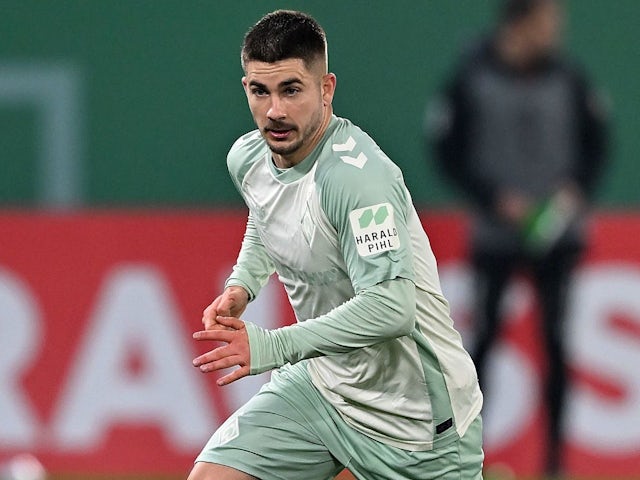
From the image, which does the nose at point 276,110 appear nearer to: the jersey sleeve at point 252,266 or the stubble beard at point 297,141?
the stubble beard at point 297,141

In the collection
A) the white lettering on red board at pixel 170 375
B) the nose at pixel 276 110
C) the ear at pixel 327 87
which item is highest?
the ear at pixel 327 87

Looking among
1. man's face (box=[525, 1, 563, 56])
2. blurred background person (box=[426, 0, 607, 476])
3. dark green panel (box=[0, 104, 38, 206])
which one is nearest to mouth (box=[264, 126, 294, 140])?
blurred background person (box=[426, 0, 607, 476])

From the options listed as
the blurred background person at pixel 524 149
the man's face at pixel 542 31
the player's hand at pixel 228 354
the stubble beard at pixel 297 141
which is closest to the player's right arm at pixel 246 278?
the player's hand at pixel 228 354

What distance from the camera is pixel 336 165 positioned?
4.12m

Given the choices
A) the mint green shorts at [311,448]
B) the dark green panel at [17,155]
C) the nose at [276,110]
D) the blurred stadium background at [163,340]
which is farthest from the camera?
the dark green panel at [17,155]

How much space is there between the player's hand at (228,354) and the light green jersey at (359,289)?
33 millimetres

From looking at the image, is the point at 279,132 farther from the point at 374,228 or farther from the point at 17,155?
the point at 17,155

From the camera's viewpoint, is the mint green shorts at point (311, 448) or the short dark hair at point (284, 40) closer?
the short dark hair at point (284, 40)

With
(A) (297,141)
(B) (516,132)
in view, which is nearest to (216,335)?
(A) (297,141)

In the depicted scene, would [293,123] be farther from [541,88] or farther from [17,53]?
[17,53]

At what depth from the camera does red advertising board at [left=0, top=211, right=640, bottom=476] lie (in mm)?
8078

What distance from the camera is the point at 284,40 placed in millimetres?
A: 4129

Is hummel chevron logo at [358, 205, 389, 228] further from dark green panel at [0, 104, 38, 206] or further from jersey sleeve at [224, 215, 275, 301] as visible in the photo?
dark green panel at [0, 104, 38, 206]

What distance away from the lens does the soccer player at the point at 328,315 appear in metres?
4.06
